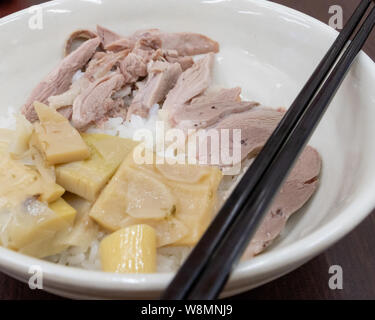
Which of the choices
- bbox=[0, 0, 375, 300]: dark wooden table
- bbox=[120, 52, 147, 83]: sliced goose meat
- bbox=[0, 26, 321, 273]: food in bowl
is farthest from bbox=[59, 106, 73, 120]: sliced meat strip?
bbox=[0, 0, 375, 300]: dark wooden table

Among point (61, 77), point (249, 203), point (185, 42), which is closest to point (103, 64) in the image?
point (61, 77)

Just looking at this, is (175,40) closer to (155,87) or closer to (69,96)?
(155,87)

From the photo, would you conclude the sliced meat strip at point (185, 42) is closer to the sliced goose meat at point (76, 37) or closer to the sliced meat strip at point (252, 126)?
the sliced goose meat at point (76, 37)

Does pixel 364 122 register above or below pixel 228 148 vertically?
above

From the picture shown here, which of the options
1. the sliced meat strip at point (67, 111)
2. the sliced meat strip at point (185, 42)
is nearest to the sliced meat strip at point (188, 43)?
the sliced meat strip at point (185, 42)

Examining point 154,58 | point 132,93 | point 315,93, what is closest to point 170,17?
point 154,58
